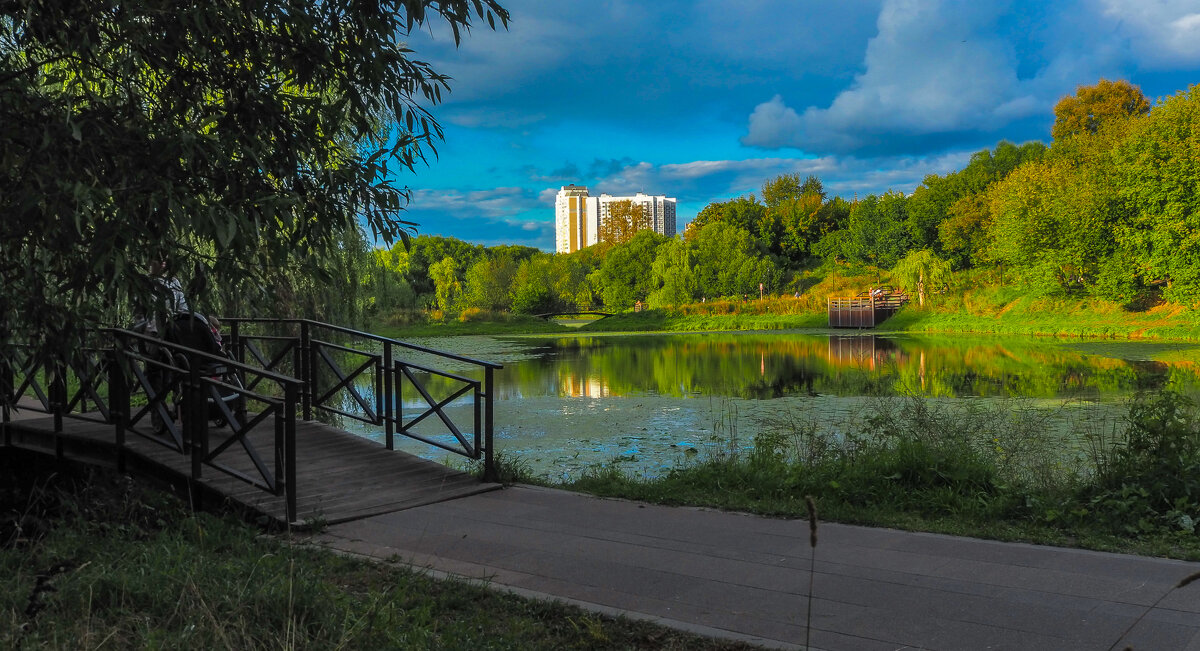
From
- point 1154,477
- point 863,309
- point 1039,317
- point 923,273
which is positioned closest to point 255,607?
point 1154,477

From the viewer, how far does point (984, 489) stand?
230 inches

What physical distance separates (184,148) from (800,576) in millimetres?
3479

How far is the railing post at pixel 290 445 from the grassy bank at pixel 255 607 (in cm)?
65

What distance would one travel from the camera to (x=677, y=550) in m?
4.79

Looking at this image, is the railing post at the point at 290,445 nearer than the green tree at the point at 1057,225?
Yes

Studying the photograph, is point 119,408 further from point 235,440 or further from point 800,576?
point 800,576

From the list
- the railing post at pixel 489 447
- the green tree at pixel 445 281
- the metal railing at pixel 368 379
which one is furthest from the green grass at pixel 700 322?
the railing post at pixel 489 447

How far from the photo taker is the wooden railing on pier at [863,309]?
158 ft

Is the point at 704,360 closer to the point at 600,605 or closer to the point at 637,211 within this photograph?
the point at 600,605

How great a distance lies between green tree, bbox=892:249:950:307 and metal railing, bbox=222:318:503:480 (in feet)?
112

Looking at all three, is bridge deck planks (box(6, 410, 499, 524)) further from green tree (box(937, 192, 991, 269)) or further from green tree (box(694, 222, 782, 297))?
green tree (box(694, 222, 782, 297))

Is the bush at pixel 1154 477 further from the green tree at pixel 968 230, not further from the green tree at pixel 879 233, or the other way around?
the green tree at pixel 879 233

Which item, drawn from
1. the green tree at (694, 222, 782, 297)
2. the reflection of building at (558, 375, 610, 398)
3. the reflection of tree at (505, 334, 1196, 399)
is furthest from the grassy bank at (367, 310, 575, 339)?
the reflection of building at (558, 375, 610, 398)

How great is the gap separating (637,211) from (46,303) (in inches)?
3411
